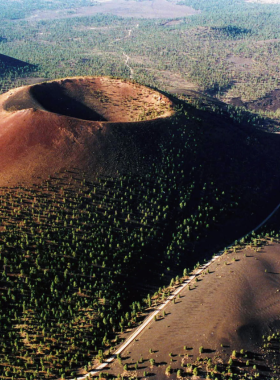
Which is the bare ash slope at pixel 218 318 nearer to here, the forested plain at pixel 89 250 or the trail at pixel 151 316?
the trail at pixel 151 316

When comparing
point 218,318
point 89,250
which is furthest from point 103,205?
point 218,318

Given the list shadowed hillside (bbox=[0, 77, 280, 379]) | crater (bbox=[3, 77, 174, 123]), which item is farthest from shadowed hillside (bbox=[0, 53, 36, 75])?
shadowed hillside (bbox=[0, 77, 280, 379])

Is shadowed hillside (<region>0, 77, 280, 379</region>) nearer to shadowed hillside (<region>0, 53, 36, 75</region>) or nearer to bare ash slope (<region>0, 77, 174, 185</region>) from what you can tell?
bare ash slope (<region>0, 77, 174, 185</region>)

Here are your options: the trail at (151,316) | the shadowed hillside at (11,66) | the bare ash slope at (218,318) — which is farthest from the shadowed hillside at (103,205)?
the shadowed hillside at (11,66)

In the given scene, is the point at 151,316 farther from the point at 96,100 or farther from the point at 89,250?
the point at 96,100

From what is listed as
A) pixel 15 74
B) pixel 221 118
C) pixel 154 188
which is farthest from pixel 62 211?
pixel 15 74

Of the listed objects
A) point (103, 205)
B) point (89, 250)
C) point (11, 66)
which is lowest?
point (89, 250)
